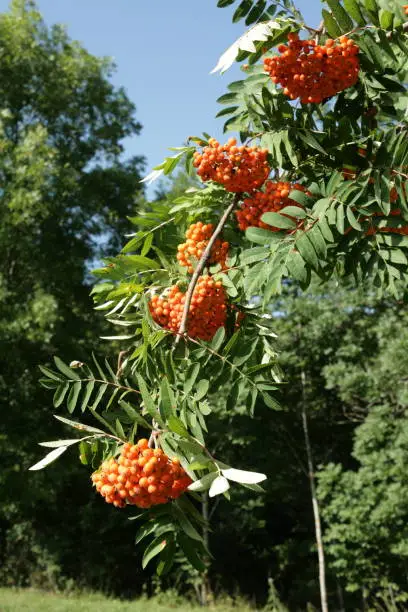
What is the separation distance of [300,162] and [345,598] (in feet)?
56.9

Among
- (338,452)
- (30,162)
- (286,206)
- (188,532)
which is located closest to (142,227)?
(286,206)

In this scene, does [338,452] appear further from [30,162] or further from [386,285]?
[386,285]

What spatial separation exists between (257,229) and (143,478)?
0.80 meters

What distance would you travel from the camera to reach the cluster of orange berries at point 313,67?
5.80ft

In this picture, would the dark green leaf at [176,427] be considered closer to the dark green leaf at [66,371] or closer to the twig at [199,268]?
the twig at [199,268]

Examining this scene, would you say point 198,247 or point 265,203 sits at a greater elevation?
point 265,203

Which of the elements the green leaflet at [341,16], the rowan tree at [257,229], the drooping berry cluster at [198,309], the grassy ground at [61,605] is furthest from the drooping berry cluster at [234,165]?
the grassy ground at [61,605]

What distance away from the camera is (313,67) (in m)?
1.76

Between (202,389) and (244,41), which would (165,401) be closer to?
(202,389)

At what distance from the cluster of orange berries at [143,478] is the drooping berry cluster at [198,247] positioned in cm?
72

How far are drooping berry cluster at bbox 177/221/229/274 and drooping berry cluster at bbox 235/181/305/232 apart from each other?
0.34ft

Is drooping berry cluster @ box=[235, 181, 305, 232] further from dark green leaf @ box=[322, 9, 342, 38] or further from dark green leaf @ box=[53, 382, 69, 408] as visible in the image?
dark green leaf @ box=[53, 382, 69, 408]

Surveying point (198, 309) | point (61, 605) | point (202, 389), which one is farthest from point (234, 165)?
point (61, 605)

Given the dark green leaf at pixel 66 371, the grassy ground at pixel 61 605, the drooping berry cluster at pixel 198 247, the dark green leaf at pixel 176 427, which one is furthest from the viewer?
the grassy ground at pixel 61 605
